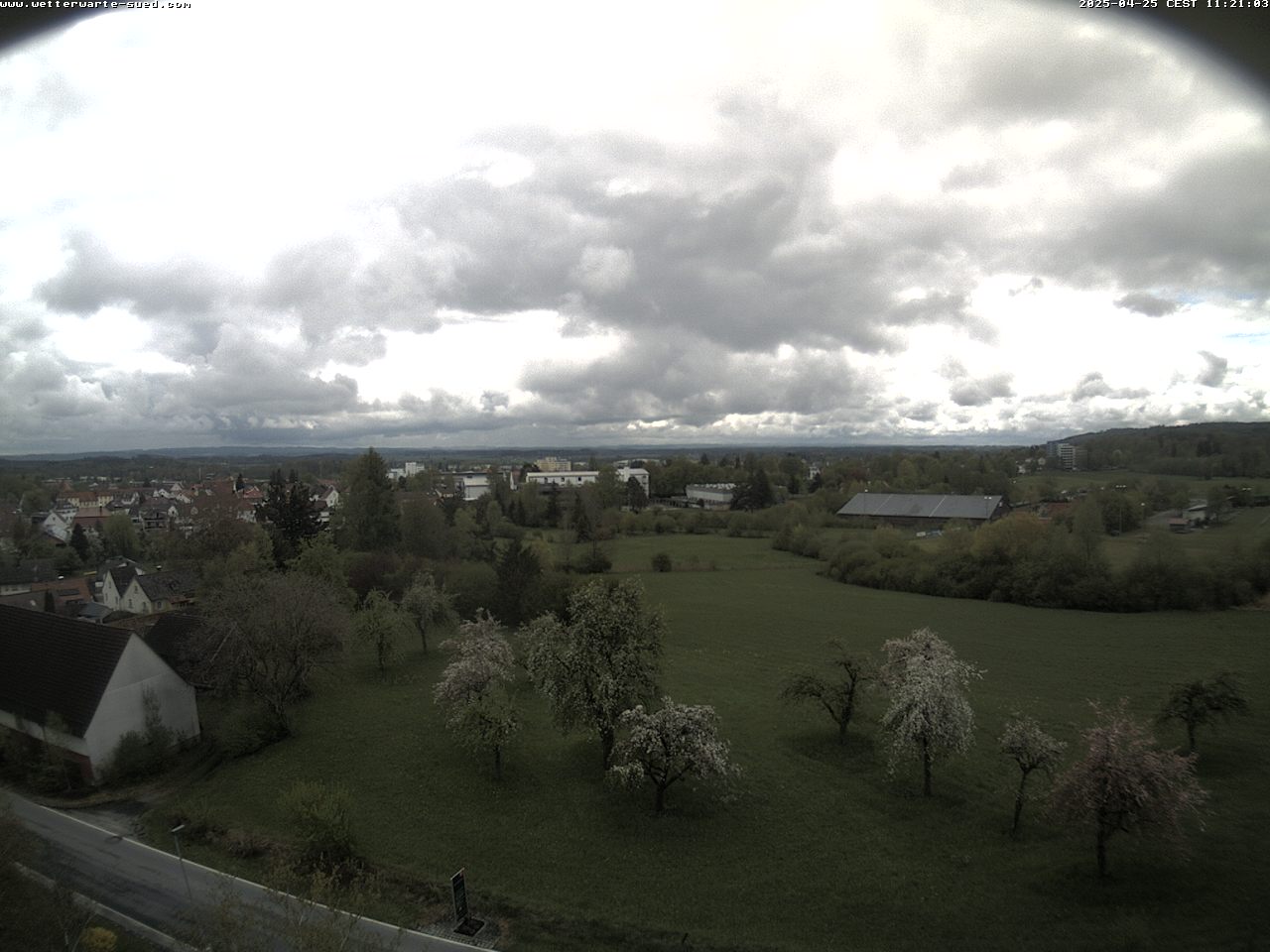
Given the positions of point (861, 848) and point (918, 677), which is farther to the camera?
point (918, 677)

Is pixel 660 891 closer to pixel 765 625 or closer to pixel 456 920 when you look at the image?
pixel 456 920

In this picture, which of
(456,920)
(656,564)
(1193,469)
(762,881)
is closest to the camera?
(456,920)

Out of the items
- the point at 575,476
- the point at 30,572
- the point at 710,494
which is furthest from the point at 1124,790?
the point at 575,476

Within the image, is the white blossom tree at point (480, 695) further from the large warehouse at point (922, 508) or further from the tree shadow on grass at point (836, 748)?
the large warehouse at point (922, 508)

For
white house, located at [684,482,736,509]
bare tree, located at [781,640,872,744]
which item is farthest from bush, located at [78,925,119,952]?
white house, located at [684,482,736,509]

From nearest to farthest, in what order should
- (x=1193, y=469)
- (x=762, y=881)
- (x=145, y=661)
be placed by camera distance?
(x=762, y=881)
(x=145, y=661)
(x=1193, y=469)

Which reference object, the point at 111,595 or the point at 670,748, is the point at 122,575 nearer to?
the point at 111,595

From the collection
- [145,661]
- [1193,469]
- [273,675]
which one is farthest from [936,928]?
[1193,469]

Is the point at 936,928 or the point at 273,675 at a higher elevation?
the point at 273,675
